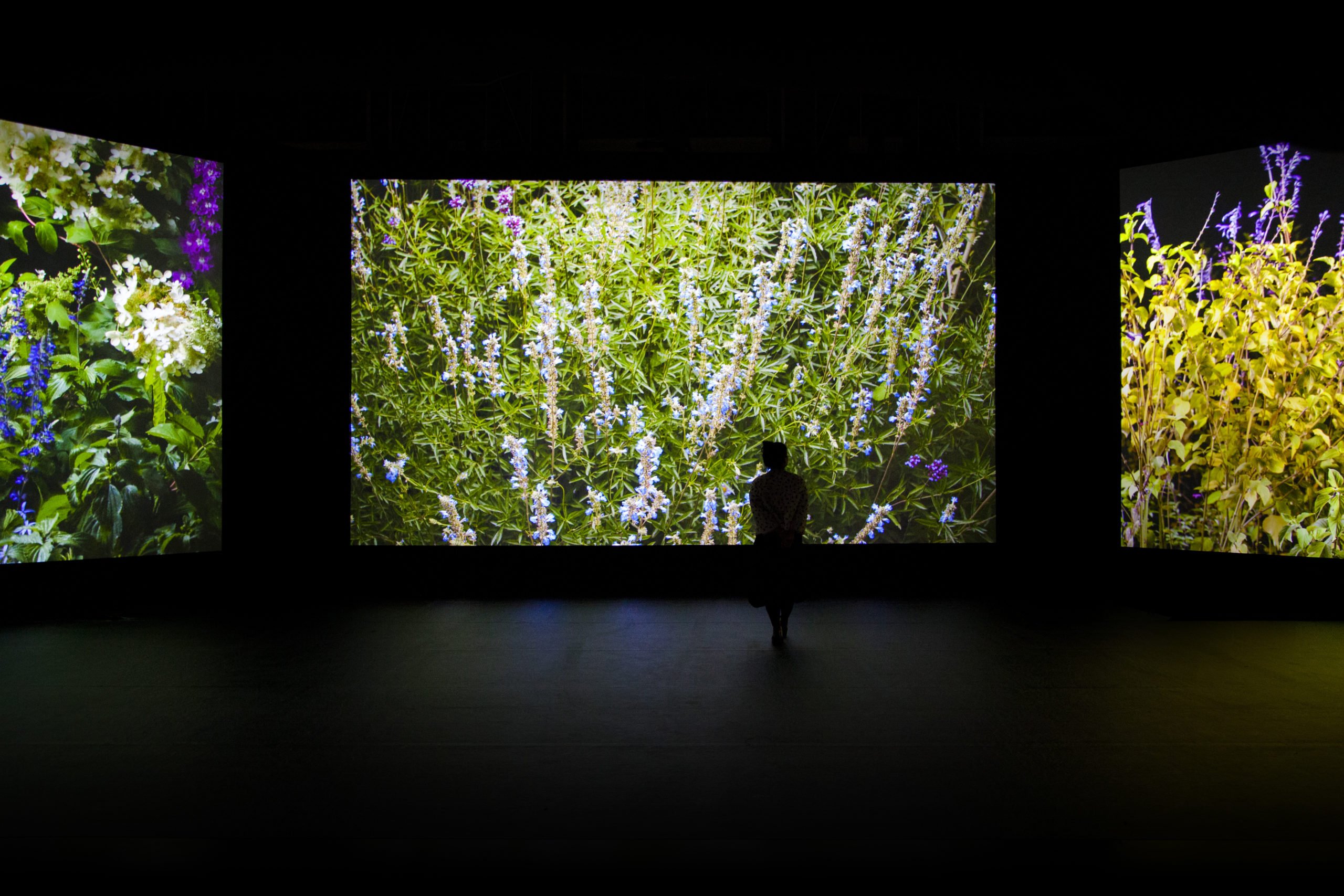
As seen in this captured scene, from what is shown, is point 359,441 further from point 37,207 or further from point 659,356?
point 37,207

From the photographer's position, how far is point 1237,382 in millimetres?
6648

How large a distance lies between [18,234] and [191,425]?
150 cm

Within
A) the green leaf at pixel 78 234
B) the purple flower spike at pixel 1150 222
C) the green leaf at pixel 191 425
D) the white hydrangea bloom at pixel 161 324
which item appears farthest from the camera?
the purple flower spike at pixel 1150 222

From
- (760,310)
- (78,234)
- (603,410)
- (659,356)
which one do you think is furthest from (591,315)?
(78,234)

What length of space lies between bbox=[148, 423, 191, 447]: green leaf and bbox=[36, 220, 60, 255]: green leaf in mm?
1210

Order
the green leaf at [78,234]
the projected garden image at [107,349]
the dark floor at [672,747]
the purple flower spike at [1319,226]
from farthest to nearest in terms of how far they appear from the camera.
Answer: the purple flower spike at [1319,226]
the green leaf at [78,234]
the projected garden image at [107,349]
the dark floor at [672,747]

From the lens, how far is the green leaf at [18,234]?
6.00m

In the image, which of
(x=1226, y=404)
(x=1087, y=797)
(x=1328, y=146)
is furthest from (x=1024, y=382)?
(x=1087, y=797)

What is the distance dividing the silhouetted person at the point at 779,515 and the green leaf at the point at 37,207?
4.55m

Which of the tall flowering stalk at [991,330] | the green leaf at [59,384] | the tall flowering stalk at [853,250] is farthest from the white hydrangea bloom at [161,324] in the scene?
the tall flowering stalk at [991,330]

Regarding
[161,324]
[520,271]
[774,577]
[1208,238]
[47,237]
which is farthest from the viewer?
[520,271]

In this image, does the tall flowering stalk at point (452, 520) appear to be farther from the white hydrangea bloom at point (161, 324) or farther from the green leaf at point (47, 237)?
the green leaf at point (47, 237)

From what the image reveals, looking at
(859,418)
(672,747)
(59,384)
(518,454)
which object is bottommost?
(672,747)

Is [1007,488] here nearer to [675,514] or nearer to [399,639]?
[675,514]
